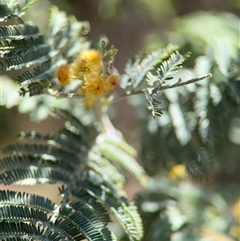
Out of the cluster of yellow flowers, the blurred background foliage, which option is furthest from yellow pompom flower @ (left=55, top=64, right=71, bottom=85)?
the blurred background foliage

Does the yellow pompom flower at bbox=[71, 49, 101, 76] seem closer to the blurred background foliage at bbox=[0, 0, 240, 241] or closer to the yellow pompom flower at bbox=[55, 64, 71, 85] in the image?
the yellow pompom flower at bbox=[55, 64, 71, 85]

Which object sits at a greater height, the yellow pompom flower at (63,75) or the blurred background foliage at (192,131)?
the blurred background foliage at (192,131)

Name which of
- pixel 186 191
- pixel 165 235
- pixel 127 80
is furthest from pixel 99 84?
pixel 186 191

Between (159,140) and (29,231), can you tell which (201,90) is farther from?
(29,231)

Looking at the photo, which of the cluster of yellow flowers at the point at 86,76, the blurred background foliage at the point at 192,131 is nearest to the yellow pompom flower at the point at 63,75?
the cluster of yellow flowers at the point at 86,76

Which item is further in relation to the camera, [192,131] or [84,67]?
[192,131]

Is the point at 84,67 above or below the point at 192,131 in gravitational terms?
below

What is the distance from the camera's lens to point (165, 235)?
1.33 meters

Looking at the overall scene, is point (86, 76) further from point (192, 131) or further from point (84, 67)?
point (192, 131)

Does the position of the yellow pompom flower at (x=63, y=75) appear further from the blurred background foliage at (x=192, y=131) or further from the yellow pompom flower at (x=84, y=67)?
the blurred background foliage at (x=192, y=131)

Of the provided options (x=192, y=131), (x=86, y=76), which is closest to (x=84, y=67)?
(x=86, y=76)

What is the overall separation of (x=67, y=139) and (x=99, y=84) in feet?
1.14

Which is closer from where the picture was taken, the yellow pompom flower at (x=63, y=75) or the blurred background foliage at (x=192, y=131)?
the yellow pompom flower at (x=63, y=75)

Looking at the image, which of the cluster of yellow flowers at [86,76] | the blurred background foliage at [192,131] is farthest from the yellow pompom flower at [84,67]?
the blurred background foliage at [192,131]
